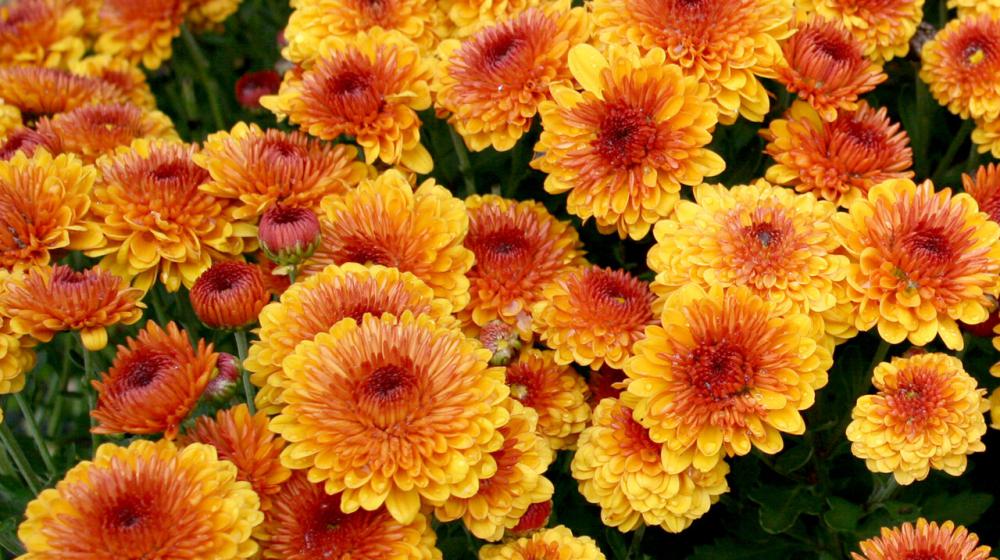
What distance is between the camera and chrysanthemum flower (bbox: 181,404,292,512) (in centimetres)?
177

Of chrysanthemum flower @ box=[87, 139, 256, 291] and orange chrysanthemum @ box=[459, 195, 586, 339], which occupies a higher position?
chrysanthemum flower @ box=[87, 139, 256, 291]

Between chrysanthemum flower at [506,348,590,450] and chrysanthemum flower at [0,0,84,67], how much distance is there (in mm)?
1962

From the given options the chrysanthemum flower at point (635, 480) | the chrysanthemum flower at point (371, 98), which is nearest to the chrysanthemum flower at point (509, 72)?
the chrysanthemum flower at point (371, 98)

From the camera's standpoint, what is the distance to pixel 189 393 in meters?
1.80

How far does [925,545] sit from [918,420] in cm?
21

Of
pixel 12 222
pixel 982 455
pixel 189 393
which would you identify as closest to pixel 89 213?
pixel 12 222

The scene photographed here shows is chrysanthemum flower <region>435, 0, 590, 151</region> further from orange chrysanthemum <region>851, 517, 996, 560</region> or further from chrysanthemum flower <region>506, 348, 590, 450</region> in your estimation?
orange chrysanthemum <region>851, 517, 996, 560</region>

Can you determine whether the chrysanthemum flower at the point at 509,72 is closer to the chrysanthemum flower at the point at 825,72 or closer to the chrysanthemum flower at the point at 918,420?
the chrysanthemum flower at the point at 825,72

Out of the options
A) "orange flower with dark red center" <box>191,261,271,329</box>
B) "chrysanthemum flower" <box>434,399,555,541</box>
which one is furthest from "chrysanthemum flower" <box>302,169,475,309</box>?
"chrysanthemum flower" <box>434,399,555,541</box>

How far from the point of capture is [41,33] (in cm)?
324

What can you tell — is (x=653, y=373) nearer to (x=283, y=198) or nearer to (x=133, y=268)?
(x=283, y=198)

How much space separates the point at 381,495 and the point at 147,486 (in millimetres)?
369

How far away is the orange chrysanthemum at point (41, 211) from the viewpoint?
2090 mm

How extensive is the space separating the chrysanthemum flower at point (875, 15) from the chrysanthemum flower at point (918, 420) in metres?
0.91
